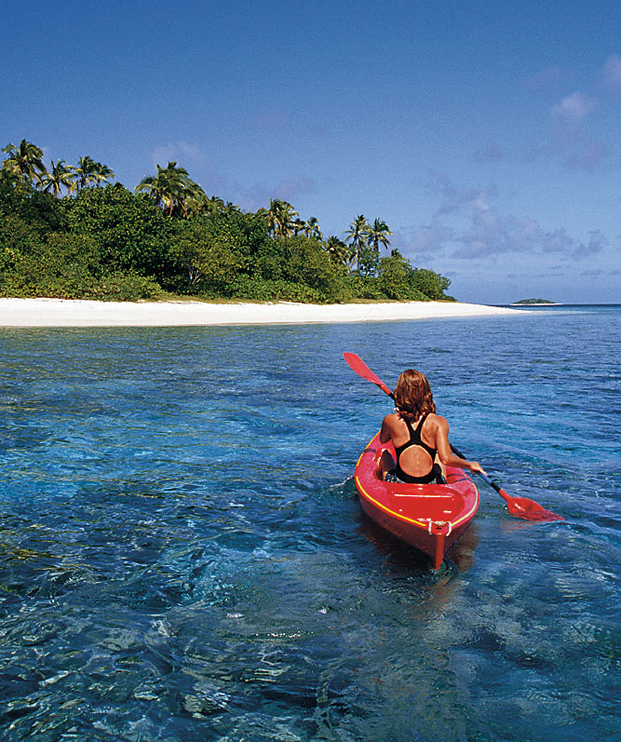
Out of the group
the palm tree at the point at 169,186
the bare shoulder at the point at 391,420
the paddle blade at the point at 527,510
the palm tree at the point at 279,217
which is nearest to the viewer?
the bare shoulder at the point at 391,420

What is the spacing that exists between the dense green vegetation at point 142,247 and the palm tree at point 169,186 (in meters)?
0.09

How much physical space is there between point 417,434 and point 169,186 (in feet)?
167

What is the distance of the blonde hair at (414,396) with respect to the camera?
193 inches

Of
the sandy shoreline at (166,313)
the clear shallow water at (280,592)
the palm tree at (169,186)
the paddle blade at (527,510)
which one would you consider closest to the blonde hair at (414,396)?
the clear shallow water at (280,592)

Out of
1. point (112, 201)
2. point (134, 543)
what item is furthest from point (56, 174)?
point (134, 543)

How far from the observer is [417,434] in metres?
5.00

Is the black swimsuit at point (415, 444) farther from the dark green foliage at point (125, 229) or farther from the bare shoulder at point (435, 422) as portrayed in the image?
the dark green foliage at point (125, 229)

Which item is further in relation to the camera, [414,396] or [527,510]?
[527,510]

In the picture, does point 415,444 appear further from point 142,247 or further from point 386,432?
point 142,247

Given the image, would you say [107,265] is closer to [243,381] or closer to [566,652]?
[243,381]

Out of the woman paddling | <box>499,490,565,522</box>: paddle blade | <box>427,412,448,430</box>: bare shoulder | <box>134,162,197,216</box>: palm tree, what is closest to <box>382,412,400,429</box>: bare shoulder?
the woman paddling

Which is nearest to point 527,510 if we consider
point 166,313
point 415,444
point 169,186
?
point 415,444

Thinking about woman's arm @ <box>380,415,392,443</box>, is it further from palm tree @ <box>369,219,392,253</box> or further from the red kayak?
palm tree @ <box>369,219,392,253</box>

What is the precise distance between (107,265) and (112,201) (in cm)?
700
